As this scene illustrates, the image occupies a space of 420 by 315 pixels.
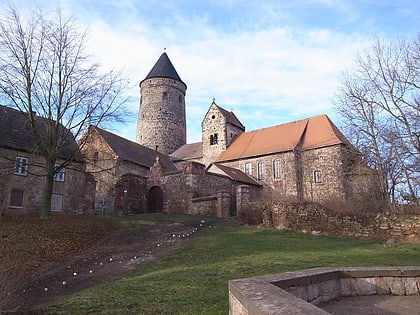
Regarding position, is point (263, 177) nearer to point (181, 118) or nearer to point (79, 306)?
point (181, 118)

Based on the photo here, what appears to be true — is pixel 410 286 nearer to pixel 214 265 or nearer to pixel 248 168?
pixel 214 265

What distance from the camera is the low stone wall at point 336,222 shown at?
16.5 metres

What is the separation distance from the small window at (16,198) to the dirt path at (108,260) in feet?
28.4

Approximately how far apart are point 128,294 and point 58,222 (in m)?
12.3

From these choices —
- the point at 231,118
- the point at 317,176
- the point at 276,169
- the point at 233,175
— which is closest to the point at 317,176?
the point at 317,176

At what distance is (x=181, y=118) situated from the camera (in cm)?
5503

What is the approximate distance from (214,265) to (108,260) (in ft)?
15.0

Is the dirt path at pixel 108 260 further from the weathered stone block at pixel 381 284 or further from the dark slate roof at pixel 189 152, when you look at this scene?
the dark slate roof at pixel 189 152

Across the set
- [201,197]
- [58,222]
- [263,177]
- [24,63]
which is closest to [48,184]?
[58,222]

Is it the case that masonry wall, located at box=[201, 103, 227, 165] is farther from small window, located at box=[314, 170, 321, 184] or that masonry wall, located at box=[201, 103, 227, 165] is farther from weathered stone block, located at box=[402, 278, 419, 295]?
→ weathered stone block, located at box=[402, 278, 419, 295]

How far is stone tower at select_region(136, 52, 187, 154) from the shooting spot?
173ft

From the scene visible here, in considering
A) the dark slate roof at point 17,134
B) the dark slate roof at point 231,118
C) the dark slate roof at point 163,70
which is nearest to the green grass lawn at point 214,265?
the dark slate roof at point 17,134

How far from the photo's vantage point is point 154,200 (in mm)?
30344

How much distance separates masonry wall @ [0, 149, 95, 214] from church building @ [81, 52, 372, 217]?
1713mm
